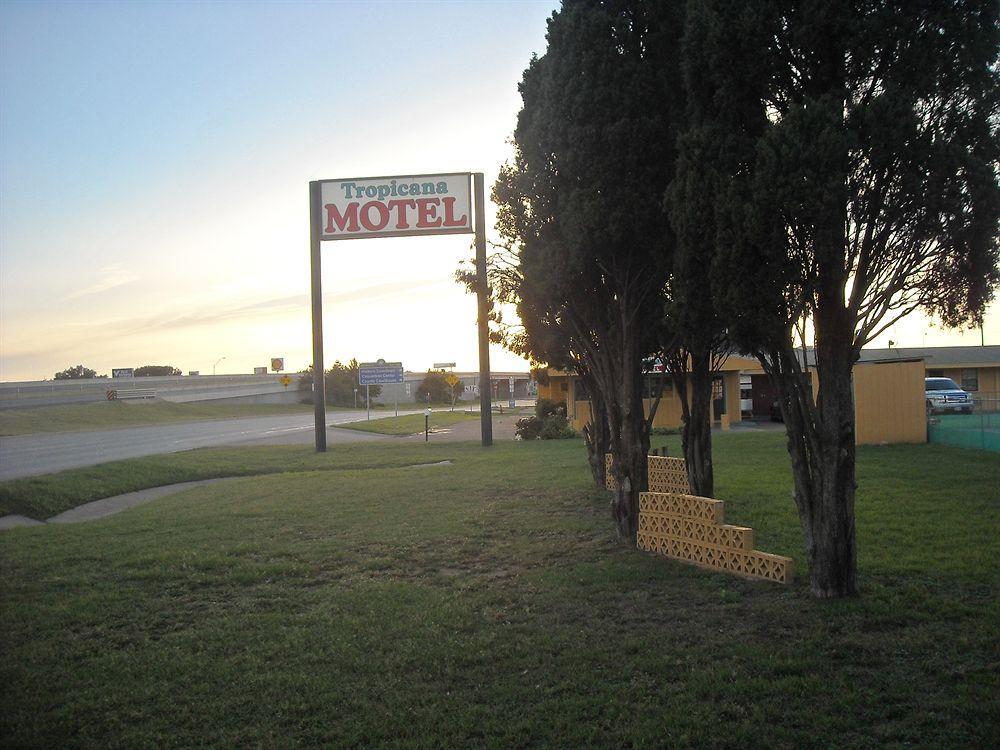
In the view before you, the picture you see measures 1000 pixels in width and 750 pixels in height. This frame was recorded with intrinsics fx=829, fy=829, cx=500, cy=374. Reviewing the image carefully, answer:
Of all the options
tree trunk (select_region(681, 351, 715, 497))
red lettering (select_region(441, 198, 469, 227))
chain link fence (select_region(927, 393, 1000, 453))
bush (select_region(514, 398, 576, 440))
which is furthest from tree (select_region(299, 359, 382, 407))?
tree trunk (select_region(681, 351, 715, 497))

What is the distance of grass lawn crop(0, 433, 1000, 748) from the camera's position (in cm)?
474

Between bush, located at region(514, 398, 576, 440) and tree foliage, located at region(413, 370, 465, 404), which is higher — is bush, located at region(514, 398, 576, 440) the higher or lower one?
the lower one

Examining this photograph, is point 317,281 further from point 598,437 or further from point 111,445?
point 598,437

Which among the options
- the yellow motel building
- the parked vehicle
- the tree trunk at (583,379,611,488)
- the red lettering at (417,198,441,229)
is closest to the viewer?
the tree trunk at (583,379,611,488)

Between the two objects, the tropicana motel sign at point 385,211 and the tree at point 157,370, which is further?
the tree at point 157,370

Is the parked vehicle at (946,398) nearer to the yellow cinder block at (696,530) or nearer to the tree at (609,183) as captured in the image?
the tree at (609,183)

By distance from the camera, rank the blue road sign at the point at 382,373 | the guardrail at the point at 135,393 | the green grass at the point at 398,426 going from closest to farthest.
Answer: the green grass at the point at 398,426
the blue road sign at the point at 382,373
the guardrail at the point at 135,393

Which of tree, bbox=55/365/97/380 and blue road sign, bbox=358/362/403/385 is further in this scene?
tree, bbox=55/365/97/380

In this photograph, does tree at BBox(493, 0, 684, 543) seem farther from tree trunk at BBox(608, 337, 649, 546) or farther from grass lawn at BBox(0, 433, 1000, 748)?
grass lawn at BBox(0, 433, 1000, 748)

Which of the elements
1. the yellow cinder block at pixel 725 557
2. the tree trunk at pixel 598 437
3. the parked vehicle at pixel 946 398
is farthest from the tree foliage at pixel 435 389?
the yellow cinder block at pixel 725 557

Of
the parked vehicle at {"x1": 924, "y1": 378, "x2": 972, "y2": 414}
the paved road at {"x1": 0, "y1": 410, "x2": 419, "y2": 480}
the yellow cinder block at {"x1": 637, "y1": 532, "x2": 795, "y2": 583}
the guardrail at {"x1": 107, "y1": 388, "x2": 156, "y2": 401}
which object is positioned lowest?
the yellow cinder block at {"x1": 637, "y1": 532, "x2": 795, "y2": 583}

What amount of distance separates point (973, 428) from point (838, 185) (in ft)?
57.9

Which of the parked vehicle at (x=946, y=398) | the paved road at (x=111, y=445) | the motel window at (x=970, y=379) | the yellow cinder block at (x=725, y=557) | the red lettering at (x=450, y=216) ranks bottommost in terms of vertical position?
the yellow cinder block at (x=725, y=557)

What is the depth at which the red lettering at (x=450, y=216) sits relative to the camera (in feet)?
89.2
